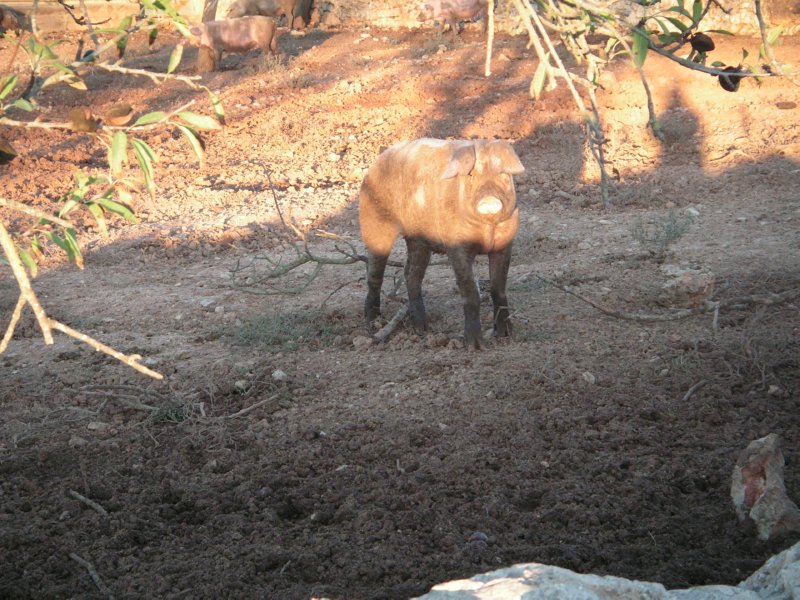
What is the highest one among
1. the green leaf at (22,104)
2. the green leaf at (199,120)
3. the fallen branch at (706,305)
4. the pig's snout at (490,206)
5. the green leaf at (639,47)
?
the green leaf at (639,47)

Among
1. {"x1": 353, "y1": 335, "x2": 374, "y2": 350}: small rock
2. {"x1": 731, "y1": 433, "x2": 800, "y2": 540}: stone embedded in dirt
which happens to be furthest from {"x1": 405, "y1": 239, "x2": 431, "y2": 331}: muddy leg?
{"x1": 731, "y1": 433, "x2": 800, "y2": 540}: stone embedded in dirt

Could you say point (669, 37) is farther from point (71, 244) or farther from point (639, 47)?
point (71, 244)

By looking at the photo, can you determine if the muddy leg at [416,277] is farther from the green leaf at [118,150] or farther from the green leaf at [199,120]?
the green leaf at [118,150]

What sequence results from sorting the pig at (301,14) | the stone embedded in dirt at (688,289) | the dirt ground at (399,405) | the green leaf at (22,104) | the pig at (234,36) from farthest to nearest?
the pig at (301,14)
the pig at (234,36)
the stone embedded in dirt at (688,289)
the dirt ground at (399,405)
the green leaf at (22,104)

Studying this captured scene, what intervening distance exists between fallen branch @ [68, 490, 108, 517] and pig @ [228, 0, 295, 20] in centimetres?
1739

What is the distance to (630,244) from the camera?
23.9ft

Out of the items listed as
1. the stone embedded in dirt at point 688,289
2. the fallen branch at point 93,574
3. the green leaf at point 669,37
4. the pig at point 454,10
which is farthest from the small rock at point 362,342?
the pig at point 454,10

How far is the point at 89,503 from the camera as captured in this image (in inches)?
138

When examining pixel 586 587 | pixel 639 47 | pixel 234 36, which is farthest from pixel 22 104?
pixel 234 36

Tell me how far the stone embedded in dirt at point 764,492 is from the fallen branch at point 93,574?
2.16 m

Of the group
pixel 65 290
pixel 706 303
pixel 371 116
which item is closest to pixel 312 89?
pixel 371 116

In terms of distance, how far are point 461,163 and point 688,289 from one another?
1.70 metres

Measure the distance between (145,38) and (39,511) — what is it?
61.6 ft

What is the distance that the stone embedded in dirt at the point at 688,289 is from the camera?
17.8ft
